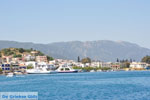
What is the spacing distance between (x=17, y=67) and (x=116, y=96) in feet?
434

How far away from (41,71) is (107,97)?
125488 mm

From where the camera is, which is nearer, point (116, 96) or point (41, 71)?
point (116, 96)

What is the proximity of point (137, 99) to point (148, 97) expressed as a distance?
2.20 metres

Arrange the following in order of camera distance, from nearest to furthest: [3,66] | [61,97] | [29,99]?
[29,99], [61,97], [3,66]

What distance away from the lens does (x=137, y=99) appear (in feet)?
141

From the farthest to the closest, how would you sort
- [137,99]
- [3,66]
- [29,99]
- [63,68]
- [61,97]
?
1. [63,68]
2. [3,66]
3. [61,97]
4. [137,99]
5. [29,99]

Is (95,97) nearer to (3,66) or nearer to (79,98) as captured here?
(79,98)

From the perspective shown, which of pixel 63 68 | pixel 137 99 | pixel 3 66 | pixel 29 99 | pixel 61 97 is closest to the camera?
pixel 29 99

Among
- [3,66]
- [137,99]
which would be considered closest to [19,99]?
[137,99]

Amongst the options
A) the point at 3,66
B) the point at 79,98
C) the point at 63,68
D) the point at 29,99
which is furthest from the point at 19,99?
the point at 63,68

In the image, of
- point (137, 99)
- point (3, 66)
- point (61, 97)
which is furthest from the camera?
point (3, 66)

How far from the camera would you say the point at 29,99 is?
35.4 metres

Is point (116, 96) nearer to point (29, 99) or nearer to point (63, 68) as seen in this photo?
point (29, 99)

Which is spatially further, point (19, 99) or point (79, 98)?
point (79, 98)
